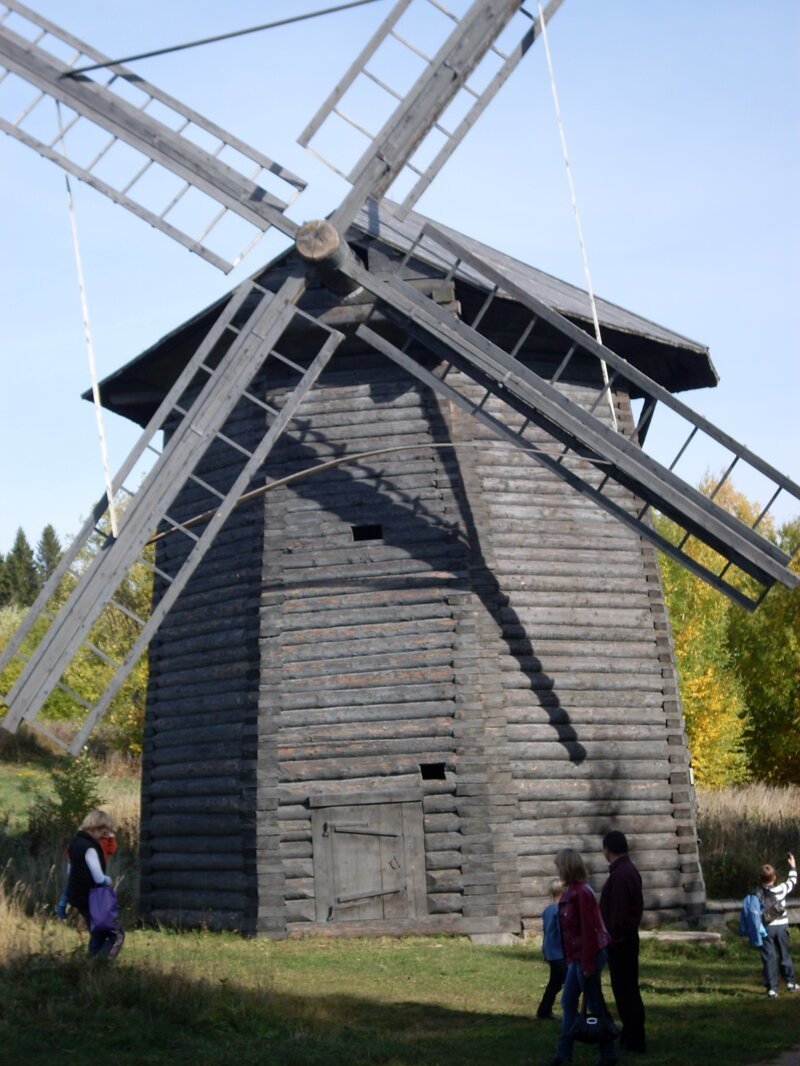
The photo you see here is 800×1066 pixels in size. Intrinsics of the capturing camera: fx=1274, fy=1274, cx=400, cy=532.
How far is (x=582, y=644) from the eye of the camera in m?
15.2

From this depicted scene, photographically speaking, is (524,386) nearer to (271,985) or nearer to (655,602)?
(655,602)

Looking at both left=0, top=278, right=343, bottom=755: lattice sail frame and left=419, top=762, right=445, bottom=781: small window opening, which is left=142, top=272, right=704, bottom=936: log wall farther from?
left=0, top=278, right=343, bottom=755: lattice sail frame

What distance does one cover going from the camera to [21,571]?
285 feet

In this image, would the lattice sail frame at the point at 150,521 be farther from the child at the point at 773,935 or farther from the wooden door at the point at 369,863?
the child at the point at 773,935

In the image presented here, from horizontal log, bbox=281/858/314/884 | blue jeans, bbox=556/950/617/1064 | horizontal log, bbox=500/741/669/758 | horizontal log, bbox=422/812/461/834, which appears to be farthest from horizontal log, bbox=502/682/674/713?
blue jeans, bbox=556/950/617/1064

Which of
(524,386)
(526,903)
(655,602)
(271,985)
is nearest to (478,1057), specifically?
(271,985)

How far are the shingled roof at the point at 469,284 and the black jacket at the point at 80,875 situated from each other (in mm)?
7183

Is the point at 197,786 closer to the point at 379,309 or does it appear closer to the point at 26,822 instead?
the point at 379,309

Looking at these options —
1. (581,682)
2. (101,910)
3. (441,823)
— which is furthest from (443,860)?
(101,910)

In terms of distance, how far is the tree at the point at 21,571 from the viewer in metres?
85.8

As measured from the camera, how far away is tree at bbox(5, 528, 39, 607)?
85750mm

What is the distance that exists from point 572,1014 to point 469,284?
9.19m

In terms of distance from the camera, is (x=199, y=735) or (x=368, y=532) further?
(x=199, y=735)

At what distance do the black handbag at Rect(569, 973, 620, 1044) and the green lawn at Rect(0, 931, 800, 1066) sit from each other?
0.49m
